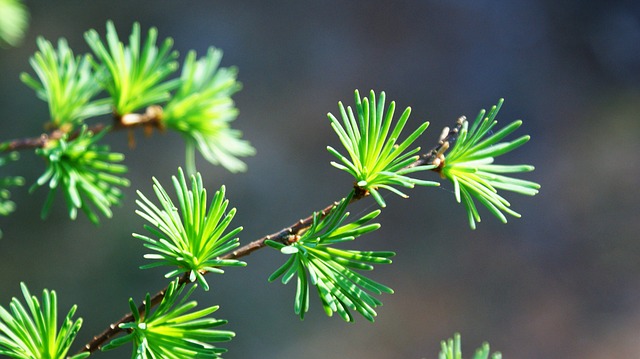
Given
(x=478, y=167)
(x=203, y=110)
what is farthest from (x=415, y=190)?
(x=478, y=167)

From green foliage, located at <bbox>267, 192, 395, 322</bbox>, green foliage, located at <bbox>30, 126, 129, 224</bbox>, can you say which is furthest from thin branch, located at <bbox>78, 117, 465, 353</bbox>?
green foliage, located at <bbox>30, 126, 129, 224</bbox>

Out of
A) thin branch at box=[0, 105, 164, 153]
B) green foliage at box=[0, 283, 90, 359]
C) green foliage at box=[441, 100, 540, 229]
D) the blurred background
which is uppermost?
the blurred background

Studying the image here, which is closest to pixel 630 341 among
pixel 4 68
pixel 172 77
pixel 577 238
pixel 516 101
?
pixel 577 238

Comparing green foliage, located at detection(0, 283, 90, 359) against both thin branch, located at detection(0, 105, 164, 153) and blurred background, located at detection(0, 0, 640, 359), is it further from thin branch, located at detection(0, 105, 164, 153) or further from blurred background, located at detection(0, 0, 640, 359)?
blurred background, located at detection(0, 0, 640, 359)

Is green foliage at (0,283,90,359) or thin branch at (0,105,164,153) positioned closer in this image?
green foliage at (0,283,90,359)

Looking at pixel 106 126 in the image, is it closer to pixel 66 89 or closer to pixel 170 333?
pixel 66 89

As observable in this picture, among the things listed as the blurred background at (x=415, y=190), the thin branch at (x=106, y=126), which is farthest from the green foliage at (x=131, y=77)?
the blurred background at (x=415, y=190)

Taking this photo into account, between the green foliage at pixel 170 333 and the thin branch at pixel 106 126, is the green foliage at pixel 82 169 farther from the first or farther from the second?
the green foliage at pixel 170 333

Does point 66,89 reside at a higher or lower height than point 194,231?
higher

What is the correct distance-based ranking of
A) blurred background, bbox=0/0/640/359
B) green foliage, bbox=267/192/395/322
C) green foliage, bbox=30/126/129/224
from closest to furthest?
green foliage, bbox=267/192/395/322 → green foliage, bbox=30/126/129/224 → blurred background, bbox=0/0/640/359

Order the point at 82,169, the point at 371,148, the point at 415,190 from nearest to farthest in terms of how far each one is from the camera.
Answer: the point at 371,148 → the point at 82,169 → the point at 415,190
